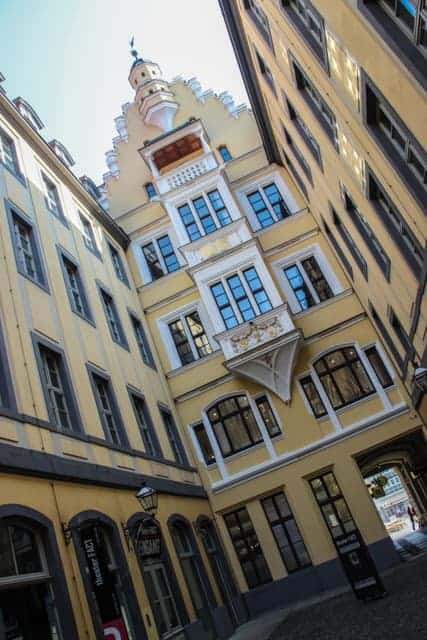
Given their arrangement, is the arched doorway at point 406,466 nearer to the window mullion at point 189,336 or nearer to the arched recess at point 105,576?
the window mullion at point 189,336

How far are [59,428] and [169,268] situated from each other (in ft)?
44.8

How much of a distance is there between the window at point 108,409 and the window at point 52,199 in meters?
5.51

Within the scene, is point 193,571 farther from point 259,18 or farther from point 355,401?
point 259,18

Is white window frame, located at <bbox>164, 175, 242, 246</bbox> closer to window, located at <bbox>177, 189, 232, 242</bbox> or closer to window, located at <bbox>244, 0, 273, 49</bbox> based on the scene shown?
window, located at <bbox>177, 189, 232, 242</bbox>

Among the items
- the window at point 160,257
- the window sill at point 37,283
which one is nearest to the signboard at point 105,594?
the window sill at point 37,283

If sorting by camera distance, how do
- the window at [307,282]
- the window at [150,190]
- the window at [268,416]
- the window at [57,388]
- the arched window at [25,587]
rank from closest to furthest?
the arched window at [25,587], the window at [57,388], the window at [268,416], the window at [307,282], the window at [150,190]

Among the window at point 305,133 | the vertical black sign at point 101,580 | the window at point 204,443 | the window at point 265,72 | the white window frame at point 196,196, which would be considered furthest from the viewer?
the white window frame at point 196,196

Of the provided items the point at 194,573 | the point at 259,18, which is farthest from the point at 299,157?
the point at 194,573

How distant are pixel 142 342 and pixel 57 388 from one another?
29.0 feet

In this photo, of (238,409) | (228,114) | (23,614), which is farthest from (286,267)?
(23,614)

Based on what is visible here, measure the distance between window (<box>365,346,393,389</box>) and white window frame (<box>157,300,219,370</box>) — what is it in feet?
19.3

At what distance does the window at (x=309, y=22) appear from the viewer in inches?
401

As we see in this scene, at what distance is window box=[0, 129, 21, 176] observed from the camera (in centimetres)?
1420

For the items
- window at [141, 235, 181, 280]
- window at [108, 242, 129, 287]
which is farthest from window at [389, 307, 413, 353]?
window at [108, 242, 129, 287]
